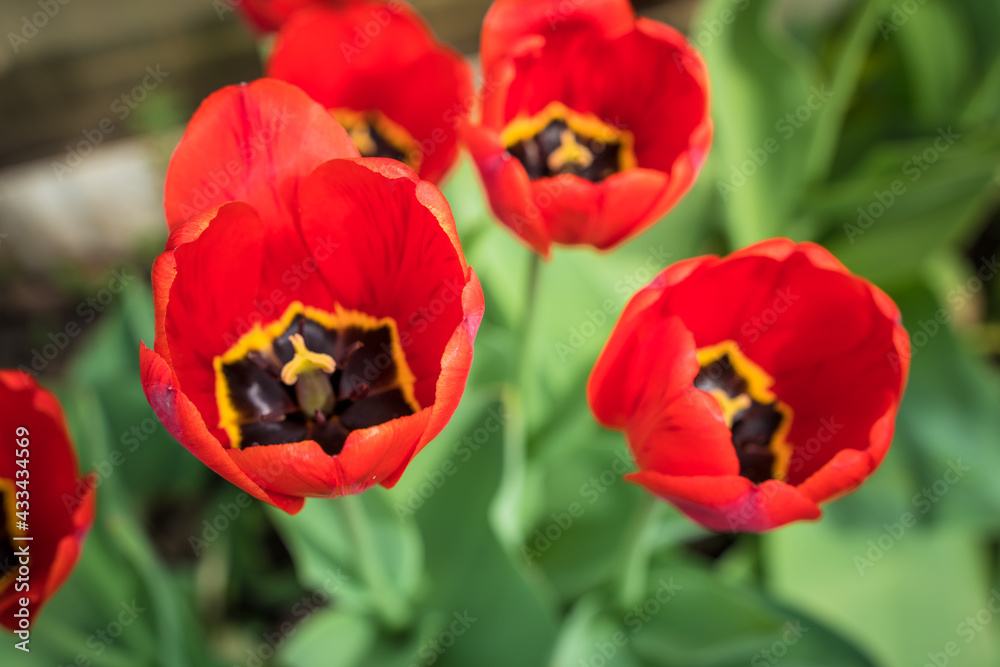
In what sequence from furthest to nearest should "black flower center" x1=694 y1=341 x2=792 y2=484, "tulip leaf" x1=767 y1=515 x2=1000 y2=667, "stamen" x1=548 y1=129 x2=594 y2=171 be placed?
"tulip leaf" x1=767 y1=515 x2=1000 y2=667
"stamen" x1=548 y1=129 x2=594 y2=171
"black flower center" x1=694 y1=341 x2=792 y2=484

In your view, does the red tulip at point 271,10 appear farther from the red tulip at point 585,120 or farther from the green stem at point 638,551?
the green stem at point 638,551

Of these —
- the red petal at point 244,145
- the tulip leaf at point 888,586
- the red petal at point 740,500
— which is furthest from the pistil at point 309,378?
the tulip leaf at point 888,586

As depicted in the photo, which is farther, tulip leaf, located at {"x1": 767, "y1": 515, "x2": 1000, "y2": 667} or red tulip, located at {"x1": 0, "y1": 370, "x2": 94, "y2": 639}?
tulip leaf, located at {"x1": 767, "y1": 515, "x2": 1000, "y2": 667}

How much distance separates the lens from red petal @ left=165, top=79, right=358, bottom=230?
43 cm

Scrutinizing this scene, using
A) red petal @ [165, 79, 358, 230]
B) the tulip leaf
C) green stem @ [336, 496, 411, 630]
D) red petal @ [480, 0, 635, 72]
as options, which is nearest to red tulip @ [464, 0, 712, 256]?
red petal @ [480, 0, 635, 72]

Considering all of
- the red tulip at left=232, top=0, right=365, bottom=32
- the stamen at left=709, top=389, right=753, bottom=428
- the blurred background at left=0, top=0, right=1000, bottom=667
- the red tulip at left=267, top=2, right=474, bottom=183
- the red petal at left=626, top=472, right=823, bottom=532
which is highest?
the red tulip at left=232, top=0, right=365, bottom=32

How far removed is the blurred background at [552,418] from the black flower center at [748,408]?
9cm

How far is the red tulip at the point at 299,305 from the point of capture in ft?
1.24

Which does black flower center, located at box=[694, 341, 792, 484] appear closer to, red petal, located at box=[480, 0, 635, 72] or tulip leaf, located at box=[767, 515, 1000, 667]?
red petal, located at box=[480, 0, 635, 72]

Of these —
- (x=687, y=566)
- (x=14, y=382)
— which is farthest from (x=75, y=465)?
(x=687, y=566)

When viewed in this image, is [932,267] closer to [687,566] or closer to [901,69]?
[901,69]

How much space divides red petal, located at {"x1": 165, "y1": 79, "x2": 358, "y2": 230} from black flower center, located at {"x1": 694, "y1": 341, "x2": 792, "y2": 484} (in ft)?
1.04

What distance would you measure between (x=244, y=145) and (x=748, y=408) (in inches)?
16.1

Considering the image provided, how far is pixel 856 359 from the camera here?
20.5 inches
